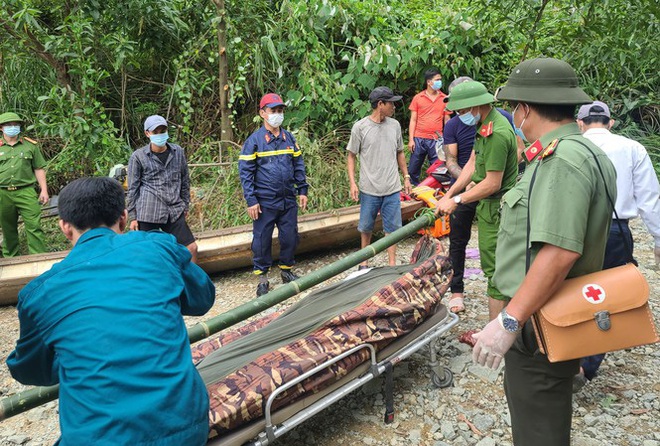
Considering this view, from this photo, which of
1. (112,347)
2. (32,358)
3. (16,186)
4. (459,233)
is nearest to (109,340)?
(112,347)

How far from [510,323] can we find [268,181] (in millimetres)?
3459

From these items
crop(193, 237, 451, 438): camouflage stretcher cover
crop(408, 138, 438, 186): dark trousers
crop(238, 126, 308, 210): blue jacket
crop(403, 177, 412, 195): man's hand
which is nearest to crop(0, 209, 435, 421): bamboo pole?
crop(193, 237, 451, 438): camouflage stretcher cover

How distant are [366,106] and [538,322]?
622 cm

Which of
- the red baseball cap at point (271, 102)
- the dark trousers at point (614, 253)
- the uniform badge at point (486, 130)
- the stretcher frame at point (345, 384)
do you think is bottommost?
the stretcher frame at point (345, 384)

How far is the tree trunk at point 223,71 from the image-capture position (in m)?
7.07

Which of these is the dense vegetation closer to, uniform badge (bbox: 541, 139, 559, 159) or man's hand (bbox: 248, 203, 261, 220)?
man's hand (bbox: 248, 203, 261, 220)

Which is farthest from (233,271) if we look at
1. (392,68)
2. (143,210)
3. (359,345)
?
(392,68)

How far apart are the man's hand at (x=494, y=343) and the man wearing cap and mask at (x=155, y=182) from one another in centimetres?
365

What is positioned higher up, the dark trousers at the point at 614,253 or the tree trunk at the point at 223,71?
the tree trunk at the point at 223,71

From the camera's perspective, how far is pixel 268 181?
16.2 feet

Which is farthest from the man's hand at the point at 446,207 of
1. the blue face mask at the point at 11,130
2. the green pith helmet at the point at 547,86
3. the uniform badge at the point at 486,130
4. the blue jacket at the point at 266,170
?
the blue face mask at the point at 11,130

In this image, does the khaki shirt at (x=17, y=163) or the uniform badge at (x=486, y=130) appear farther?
the khaki shirt at (x=17, y=163)

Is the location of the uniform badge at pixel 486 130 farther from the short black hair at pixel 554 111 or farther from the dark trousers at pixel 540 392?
the dark trousers at pixel 540 392

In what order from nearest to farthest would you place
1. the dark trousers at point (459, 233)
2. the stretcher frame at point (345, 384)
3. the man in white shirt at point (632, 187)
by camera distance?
1. the stretcher frame at point (345, 384)
2. the man in white shirt at point (632, 187)
3. the dark trousers at point (459, 233)
